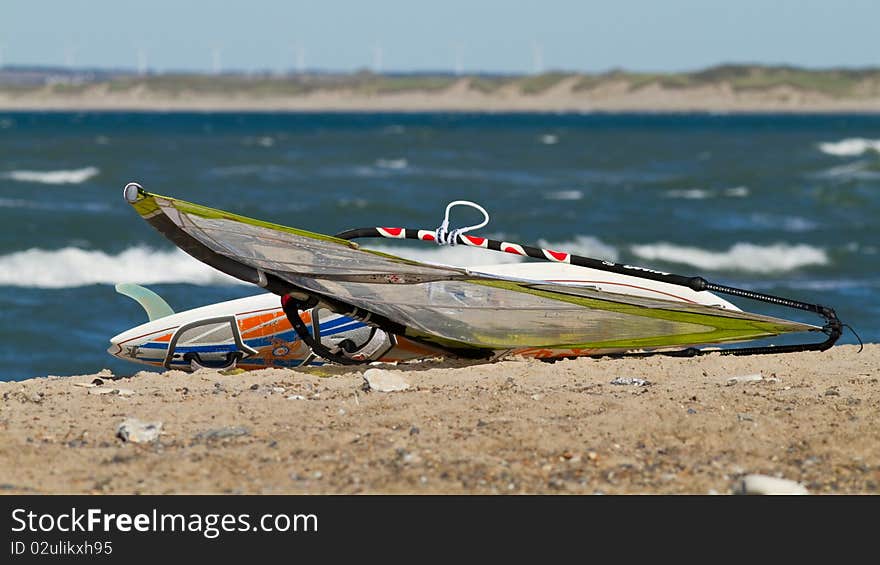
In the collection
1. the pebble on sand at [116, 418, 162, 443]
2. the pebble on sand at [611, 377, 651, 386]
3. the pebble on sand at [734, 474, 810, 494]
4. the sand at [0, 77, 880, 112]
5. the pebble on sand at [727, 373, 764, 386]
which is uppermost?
the pebble on sand at [734, 474, 810, 494]

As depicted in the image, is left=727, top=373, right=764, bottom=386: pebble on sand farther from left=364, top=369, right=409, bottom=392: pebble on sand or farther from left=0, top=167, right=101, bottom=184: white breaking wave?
left=0, top=167, right=101, bottom=184: white breaking wave

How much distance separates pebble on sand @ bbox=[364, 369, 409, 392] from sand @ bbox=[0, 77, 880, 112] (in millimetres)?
141763

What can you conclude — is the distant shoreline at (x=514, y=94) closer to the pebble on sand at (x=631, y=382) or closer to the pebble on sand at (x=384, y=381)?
the pebble on sand at (x=631, y=382)

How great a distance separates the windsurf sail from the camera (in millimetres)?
8039

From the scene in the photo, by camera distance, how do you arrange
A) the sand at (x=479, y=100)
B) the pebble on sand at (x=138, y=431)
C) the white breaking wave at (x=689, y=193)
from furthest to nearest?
the sand at (x=479, y=100)
the white breaking wave at (x=689, y=193)
the pebble on sand at (x=138, y=431)

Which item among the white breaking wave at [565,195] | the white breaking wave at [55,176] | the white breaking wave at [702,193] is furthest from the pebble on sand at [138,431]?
the white breaking wave at [55,176]

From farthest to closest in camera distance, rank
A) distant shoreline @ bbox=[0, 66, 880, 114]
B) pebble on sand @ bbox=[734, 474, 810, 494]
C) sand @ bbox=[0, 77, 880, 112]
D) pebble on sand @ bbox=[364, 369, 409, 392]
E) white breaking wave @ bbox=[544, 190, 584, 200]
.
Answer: distant shoreline @ bbox=[0, 66, 880, 114], sand @ bbox=[0, 77, 880, 112], white breaking wave @ bbox=[544, 190, 584, 200], pebble on sand @ bbox=[364, 369, 409, 392], pebble on sand @ bbox=[734, 474, 810, 494]

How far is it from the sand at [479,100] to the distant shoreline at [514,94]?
118 millimetres

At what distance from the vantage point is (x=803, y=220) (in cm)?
2328

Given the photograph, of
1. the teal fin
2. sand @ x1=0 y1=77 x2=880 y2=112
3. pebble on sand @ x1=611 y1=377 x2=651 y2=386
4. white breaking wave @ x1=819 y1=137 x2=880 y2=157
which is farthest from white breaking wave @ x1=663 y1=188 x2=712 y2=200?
sand @ x1=0 y1=77 x2=880 y2=112

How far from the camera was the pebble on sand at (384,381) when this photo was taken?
24.1ft

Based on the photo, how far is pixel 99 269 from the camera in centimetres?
1680

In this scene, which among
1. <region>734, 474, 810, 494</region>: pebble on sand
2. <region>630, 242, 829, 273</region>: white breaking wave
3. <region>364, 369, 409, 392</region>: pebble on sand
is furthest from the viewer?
<region>630, 242, 829, 273</region>: white breaking wave
